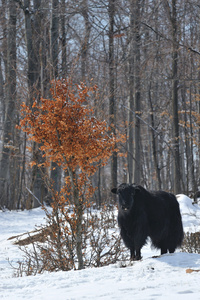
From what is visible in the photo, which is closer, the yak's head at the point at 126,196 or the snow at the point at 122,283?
the snow at the point at 122,283

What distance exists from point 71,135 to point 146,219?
196cm

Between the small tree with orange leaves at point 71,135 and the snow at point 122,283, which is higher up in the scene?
the small tree with orange leaves at point 71,135

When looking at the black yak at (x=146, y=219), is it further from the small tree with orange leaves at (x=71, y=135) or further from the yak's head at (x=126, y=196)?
the small tree with orange leaves at (x=71, y=135)

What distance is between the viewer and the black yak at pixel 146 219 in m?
6.37

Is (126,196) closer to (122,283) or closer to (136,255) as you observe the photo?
(136,255)

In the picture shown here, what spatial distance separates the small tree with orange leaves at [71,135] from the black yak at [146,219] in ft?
2.30

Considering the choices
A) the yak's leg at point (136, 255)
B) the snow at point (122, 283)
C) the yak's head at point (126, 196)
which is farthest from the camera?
the yak's leg at point (136, 255)

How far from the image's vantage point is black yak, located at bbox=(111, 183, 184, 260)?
6367 mm

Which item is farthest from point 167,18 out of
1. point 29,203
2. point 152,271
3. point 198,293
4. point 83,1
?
point 198,293

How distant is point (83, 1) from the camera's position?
14.3 metres

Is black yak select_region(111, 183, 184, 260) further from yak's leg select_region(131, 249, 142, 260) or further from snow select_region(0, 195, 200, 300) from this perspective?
snow select_region(0, 195, 200, 300)

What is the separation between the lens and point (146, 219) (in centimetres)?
658

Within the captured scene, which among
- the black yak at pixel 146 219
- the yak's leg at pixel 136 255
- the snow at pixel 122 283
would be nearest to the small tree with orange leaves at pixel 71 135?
the black yak at pixel 146 219

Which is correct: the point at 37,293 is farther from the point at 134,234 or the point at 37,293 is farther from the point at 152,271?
the point at 134,234
